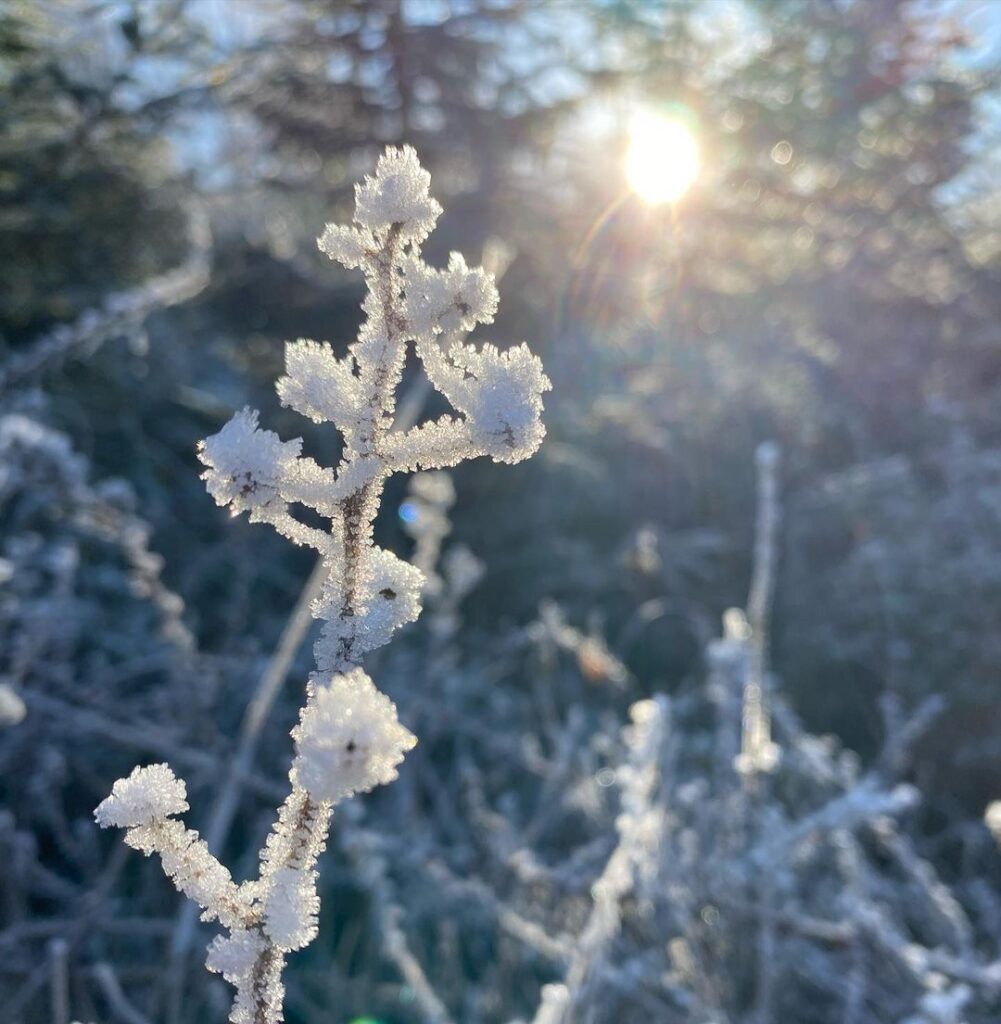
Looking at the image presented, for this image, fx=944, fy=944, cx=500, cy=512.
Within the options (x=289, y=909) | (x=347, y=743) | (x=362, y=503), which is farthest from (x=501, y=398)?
(x=289, y=909)

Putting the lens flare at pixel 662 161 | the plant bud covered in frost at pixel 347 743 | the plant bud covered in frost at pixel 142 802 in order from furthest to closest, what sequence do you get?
1. the lens flare at pixel 662 161
2. the plant bud covered in frost at pixel 142 802
3. the plant bud covered in frost at pixel 347 743

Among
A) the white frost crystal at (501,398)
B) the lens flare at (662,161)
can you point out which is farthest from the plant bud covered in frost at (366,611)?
the lens flare at (662,161)

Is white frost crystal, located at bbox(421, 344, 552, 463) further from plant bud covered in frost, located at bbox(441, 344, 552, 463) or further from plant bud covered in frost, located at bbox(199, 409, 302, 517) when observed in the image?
plant bud covered in frost, located at bbox(199, 409, 302, 517)

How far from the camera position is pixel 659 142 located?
15.5 ft

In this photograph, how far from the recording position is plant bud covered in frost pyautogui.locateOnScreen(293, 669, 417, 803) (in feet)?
1.61

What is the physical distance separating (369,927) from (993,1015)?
4.93ft

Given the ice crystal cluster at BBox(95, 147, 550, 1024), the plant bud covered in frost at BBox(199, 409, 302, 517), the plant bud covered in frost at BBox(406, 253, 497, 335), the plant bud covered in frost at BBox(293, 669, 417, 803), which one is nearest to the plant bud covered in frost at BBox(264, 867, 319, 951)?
the ice crystal cluster at BBox(95, 147, 550, 1024)

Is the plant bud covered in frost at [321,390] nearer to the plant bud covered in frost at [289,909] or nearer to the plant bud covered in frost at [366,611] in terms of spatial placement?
the plant bud covered in frost at [366,611]

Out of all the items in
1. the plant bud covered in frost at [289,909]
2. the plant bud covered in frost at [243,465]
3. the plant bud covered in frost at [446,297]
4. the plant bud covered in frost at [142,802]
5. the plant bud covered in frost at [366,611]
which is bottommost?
the plant bud covered in frost at [289,909]

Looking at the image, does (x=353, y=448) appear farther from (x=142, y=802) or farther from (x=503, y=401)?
(x=142, y=802)

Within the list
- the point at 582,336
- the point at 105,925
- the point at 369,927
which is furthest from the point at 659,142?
the point at 105,925

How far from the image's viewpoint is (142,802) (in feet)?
1.99

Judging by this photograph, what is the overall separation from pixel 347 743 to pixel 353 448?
180 mm

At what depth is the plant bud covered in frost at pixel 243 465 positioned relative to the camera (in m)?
0.56
